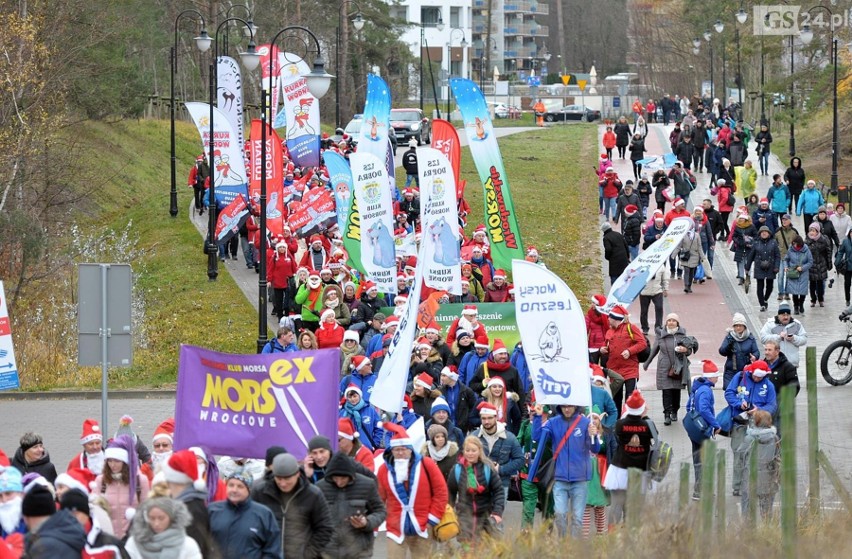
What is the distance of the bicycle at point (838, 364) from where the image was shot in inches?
796

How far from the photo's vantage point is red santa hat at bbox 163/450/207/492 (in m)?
10.4

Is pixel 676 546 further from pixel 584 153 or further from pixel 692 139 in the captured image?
pixel 584 153

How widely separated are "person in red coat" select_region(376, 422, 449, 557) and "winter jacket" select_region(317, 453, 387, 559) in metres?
0.83

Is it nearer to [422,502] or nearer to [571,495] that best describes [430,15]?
[571,495]

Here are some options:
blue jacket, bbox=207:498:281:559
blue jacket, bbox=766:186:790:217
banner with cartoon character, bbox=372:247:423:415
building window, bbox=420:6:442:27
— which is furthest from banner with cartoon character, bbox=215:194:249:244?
building window, bbox=420:6:442:27

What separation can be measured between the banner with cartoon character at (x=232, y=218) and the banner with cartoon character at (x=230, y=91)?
1.89 m

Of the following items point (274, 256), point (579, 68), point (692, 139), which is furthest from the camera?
point (579, 68)

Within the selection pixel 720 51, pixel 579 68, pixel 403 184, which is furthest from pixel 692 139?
pixel 579 68

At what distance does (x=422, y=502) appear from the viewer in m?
11.7

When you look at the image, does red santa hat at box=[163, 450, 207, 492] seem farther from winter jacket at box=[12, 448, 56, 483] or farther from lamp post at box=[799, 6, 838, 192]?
lamp post at box=[799, 6, 838, 192]

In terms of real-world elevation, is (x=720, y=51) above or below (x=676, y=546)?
above

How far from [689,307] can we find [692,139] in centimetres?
1833

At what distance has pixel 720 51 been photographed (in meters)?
82.4

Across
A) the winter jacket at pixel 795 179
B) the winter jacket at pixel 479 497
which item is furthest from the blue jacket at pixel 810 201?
the winter jacket at pixel 479 497
